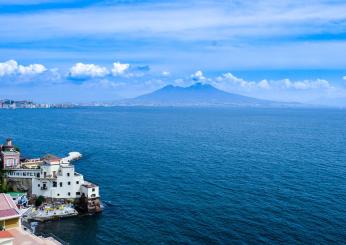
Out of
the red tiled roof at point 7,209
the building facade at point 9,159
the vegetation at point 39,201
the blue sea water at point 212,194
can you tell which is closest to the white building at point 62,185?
the vegetation at point 39,201

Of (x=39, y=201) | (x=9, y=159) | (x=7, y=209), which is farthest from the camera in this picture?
(x=9, y=159)

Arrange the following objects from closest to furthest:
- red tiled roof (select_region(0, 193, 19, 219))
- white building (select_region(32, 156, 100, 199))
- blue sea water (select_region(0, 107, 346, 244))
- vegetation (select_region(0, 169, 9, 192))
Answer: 1. red tiled roof (select_region(0, 193, 19, 219))
2. blue sea water (select_region(0, 107, 346, 244))
3. white building (select_region(32, 156, 100, 199))
4. vegetation (select_region(0, 169, 9, 192))

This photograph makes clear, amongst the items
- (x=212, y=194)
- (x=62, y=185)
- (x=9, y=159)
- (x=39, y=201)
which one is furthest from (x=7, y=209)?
(x=212, y=194)

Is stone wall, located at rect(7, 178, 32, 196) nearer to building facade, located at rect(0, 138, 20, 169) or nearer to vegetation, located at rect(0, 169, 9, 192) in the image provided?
vegetation, located at rect(0, 169, 9, 192)

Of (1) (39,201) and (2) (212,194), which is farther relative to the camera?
(2) (212,194)

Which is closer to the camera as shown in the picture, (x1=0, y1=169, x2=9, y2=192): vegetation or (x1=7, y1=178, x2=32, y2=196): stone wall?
(x1=7, y1=178, x2=32, y2=196): stone wall

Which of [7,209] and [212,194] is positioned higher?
[7,209]

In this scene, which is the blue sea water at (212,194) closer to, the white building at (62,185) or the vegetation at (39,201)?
the white building at (62,185)

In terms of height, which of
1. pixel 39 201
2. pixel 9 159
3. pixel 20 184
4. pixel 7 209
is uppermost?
pixel 9 159

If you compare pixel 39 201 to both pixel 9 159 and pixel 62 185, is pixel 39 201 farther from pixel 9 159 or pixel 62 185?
pixel 9 159

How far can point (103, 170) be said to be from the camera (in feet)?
267

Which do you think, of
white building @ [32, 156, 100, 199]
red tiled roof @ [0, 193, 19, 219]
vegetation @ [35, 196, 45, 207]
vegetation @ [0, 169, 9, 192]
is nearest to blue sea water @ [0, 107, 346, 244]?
white building @ [32, 156, 100, 199]

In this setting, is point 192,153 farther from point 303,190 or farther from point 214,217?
point 214,217

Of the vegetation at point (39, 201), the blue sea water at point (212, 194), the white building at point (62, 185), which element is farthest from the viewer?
the white building at point (62, 185)
